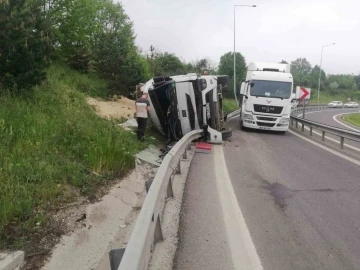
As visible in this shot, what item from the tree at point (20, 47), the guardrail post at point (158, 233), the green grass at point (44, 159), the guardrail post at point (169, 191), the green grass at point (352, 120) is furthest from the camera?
the green grass at point (352, 120)

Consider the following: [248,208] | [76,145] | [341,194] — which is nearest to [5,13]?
[76,145]

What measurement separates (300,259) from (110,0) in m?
50.9

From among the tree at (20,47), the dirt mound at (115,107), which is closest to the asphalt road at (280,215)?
the tree at (20,47)

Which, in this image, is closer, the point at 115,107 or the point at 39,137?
the point at 39,137

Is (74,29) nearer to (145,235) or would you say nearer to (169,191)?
(169,191)

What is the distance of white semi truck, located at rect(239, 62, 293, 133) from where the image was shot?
652 inches

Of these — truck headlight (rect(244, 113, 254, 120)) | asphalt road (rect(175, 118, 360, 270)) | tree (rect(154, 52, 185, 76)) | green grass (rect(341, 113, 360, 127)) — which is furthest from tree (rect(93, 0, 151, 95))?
green grass (rect(341, 113, 360, 127))

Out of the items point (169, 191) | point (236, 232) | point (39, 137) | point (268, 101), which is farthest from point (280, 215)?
point (268, 101)

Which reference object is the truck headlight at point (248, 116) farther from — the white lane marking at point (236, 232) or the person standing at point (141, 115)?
the white lane marking at point (236, 232)

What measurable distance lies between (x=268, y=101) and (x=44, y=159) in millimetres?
12388

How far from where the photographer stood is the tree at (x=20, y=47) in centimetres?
948

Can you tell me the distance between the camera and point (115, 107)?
1741cm

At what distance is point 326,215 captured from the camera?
514 cm

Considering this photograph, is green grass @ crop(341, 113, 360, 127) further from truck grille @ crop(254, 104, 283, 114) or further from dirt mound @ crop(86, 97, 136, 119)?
dirt mound @ crop(86, 97, 136, 119)
